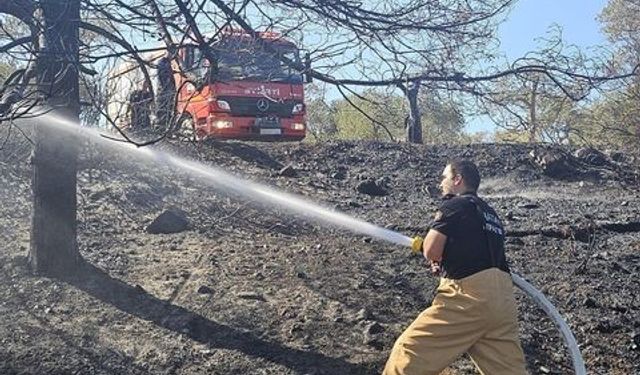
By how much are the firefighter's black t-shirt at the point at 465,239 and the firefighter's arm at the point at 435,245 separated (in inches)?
0.9

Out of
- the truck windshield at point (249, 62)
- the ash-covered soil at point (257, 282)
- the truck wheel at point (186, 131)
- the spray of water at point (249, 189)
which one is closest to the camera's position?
the ash-covered soil at point (257, 282)

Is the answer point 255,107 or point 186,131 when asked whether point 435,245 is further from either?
point 255,107

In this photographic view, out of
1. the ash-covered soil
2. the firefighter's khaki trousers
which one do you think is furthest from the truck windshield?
the firefighter's khaki trousers

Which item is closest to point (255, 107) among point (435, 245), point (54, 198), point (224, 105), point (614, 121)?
point (224, 105)

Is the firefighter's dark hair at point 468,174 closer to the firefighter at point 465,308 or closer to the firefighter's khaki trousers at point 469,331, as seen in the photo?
the firefighter at point 465,308

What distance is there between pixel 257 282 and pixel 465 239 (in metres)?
2.44

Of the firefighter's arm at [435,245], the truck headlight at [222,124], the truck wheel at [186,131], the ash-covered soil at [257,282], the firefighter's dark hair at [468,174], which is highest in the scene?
the truck headlight at [222,124]

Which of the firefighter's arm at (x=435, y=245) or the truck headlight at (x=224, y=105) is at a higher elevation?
the truck headlight at (x=224, y=105)

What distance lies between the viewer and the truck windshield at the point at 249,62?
5.45m

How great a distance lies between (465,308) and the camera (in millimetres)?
4195

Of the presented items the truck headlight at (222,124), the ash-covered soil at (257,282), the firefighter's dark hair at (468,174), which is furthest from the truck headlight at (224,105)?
the firefighter's dark hair at (468,174)

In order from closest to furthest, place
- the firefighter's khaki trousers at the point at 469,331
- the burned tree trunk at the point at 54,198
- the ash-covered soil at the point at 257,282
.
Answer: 1. the firefighter's khaki trousers at the point at 469,331
2. the ash-covered soil at the point at 257,282
3. the burned tree trunk at the point at 54,198

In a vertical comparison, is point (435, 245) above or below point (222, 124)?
below

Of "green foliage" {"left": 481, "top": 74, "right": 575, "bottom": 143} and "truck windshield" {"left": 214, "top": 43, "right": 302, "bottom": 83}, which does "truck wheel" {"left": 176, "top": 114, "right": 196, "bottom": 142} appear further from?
"green foliage" {"left": 481, "top": 74, "right": 575, "bottom": 143}
